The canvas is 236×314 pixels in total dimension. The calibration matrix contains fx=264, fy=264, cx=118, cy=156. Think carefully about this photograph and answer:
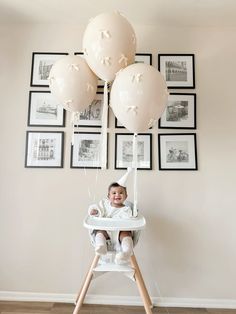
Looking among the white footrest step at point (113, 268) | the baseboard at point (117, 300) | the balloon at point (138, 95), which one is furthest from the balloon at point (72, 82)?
the baseboard at point (117, 300)

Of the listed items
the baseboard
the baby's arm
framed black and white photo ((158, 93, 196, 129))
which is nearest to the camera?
the baby's arm

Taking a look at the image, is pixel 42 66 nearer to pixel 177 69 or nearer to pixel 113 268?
pixel 177 69

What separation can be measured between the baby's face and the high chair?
12 cm

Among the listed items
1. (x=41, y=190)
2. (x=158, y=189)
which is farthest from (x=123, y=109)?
(x=41, y=190)

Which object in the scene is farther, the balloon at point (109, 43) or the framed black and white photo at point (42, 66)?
the framed black and white photo at point (42, 66)

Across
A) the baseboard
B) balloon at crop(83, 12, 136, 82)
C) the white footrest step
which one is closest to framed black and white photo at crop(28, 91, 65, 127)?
balloon at crop(83, 12, 136, 82)

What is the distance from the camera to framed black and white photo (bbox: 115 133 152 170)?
184 cm

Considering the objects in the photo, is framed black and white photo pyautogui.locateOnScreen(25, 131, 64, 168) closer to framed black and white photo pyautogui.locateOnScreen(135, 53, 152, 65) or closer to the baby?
the baby

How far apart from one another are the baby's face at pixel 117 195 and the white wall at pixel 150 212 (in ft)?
0.79

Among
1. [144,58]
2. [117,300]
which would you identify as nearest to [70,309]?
[117,300]

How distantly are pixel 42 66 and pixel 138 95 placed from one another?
3.25ft

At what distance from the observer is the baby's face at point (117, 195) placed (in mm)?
1591

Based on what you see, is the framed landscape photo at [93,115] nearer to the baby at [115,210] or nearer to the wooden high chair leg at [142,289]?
the baby at [115,210]

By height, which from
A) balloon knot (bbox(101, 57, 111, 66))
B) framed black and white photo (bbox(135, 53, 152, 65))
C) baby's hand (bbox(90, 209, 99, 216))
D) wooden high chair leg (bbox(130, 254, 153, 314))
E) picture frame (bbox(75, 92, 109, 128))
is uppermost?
framed black and white photo (bbox(135, 53, 152, 65))
